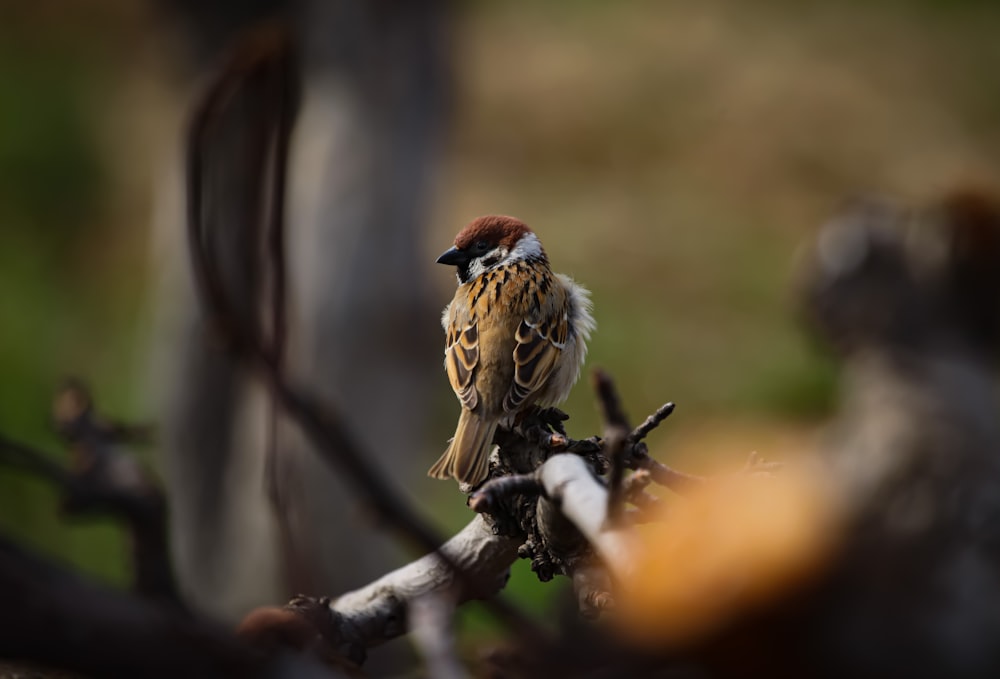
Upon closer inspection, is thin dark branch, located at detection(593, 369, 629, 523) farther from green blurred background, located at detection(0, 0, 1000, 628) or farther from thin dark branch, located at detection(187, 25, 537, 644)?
green blurred background, located at detection(0, 0, 1000, 628)

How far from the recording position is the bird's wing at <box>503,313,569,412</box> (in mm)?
1211

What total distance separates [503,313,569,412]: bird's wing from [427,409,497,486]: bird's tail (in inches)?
1.8

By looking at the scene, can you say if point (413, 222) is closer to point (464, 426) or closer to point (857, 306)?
point (464, 426)

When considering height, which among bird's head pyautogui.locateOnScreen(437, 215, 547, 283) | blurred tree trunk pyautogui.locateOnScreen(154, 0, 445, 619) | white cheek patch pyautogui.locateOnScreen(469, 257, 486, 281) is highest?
blurred tree trunk pyautogui.locateOnScreen(154, 0, 445, 619)

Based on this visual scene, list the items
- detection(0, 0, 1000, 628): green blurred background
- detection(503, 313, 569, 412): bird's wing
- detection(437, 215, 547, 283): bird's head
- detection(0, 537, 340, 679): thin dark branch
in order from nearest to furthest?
detection(0, 537, 340, 679): thin dark branch, detection(503, 313, 569, 412): bird's wing, detection(437, 215, 547, 283): bird's head, detection(0, 0, 1000, 628): green blurred background

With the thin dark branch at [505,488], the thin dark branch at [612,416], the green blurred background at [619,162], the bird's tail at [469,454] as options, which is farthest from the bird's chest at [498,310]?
the green blurred background at [619,162]

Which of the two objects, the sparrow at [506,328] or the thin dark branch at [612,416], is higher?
the sparrow at [506,328]

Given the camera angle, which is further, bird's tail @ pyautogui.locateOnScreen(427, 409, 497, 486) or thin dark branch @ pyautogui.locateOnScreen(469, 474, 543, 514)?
bird's tail @ pyautogui.locateOnScreen(427, 409, 497, 486)

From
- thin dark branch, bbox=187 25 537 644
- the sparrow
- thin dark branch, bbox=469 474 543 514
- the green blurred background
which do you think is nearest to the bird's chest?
the sparrow

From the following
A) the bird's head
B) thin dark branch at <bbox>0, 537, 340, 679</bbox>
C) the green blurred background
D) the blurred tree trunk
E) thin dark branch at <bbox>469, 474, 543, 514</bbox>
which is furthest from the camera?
the green blurred background

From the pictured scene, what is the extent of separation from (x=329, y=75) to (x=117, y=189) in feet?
21.6

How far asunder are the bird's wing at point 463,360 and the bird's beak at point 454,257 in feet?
0.27

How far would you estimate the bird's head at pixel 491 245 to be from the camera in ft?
4.33

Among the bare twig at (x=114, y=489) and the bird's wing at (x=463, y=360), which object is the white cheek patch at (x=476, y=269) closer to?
the bird's wing at (x=463, y=360)
